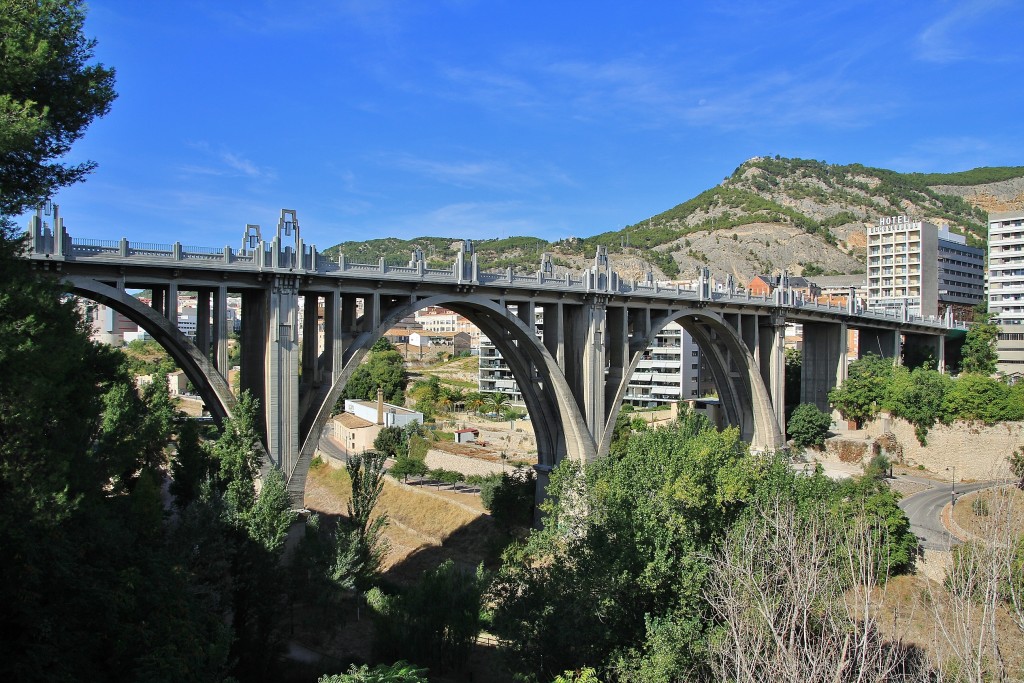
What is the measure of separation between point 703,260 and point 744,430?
10295 centimetres

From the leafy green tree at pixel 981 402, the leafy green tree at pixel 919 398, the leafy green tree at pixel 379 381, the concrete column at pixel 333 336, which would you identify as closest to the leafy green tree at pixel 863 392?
the leafy green tree at pixel 919 398


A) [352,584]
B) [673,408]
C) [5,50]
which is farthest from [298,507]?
[673,408]

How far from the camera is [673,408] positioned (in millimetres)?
74000

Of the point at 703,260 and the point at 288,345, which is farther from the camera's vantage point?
the point at 703,260

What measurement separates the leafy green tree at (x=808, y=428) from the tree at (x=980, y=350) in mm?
21774

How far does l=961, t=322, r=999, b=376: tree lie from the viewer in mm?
69400

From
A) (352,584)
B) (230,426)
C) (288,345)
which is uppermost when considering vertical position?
(288,345)

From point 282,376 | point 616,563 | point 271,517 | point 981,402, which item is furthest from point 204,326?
point 981,402

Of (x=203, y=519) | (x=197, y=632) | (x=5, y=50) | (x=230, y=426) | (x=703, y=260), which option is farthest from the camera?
(x=703, y=260)

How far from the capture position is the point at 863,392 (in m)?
58.2

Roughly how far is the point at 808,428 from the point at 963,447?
33.0 feet

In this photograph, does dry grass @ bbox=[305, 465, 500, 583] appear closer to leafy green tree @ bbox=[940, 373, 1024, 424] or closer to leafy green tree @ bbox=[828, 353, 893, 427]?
leafy green tree @ bbox=[828, 353, 893, 427]

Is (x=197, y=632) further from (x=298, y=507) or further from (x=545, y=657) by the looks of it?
(x=298, y=507)

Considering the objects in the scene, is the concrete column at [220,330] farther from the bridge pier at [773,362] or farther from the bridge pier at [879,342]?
the bridge pier at [879,342]
